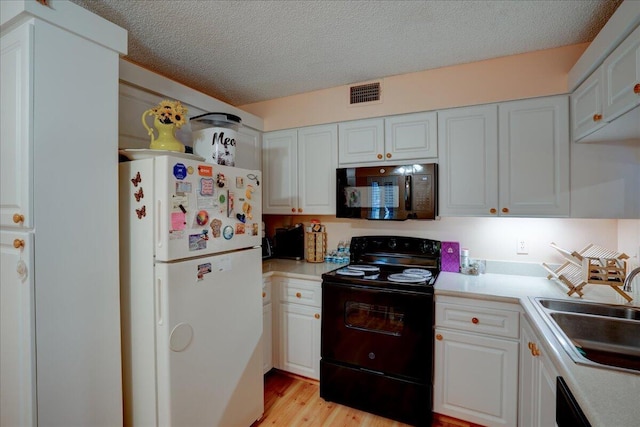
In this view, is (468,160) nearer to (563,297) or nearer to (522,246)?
(522,246)

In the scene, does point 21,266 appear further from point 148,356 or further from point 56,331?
point 148,356

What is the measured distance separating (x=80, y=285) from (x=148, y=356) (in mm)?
450

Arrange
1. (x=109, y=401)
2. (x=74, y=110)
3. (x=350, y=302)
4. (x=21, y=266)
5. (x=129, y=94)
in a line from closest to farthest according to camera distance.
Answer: (x=21, y=266)
(x=74, y=110)
(x=109, y=401)
(x=129, y=94)
(x=350, y=302)

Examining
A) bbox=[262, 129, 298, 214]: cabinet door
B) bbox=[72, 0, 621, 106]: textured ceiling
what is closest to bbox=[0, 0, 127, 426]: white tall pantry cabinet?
bbox=[72, 0, 621, 106]: textured ceiling

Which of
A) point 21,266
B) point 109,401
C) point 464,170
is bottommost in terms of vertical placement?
point 109,401

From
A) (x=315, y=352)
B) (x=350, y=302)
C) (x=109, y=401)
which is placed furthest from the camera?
(x=315, y=352)

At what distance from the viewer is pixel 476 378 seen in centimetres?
182

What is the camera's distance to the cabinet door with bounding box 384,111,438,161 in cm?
217

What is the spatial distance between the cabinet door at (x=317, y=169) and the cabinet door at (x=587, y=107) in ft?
5.03

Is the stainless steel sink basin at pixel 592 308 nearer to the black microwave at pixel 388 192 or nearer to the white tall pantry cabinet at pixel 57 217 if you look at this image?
the black microwave at pixel 388 192

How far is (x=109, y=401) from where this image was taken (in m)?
1.38

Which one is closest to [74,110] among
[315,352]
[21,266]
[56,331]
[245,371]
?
[21,266]

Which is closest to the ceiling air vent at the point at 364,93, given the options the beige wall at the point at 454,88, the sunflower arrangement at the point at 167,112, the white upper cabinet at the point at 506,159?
the beige wall at the point at 454,88

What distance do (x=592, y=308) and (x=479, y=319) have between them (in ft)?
1.72
